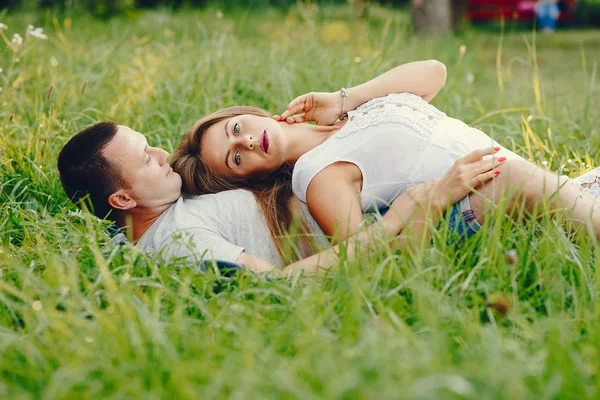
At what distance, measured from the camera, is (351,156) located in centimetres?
255

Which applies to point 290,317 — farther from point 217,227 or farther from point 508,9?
point 508,9

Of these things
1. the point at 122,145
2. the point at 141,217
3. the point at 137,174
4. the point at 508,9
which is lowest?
the point at 508,9

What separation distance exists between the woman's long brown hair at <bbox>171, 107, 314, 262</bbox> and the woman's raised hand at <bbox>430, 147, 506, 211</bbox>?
1.71ft

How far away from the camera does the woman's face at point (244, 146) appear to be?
2.69 meters

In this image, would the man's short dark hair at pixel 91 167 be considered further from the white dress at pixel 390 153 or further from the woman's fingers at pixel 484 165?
the woman's fingers at pixel 484 165

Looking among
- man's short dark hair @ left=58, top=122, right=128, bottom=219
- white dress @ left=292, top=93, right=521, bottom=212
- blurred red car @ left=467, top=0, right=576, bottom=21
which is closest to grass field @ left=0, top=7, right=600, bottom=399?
man's short dark hair @ left=58, top=122, right=128, bottom=219

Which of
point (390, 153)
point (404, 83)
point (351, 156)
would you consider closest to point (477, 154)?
point (390, 153)

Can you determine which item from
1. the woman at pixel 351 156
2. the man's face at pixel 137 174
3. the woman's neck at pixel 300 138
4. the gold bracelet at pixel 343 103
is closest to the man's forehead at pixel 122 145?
the man's face at pixel 137 174

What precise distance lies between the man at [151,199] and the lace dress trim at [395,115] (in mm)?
293

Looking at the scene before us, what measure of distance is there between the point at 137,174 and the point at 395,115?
1.00 metres

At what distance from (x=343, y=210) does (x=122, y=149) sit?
872 mm

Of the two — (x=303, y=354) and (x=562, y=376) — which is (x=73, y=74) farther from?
(x=562, y=376)

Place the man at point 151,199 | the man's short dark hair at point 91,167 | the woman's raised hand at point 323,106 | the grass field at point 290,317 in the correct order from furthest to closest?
the woman's raised hand at point 323,106, the man's short dark hair at point 91,167, the man at point 151,199, the grass field at point 290,317

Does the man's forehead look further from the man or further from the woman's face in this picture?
the woman's face
